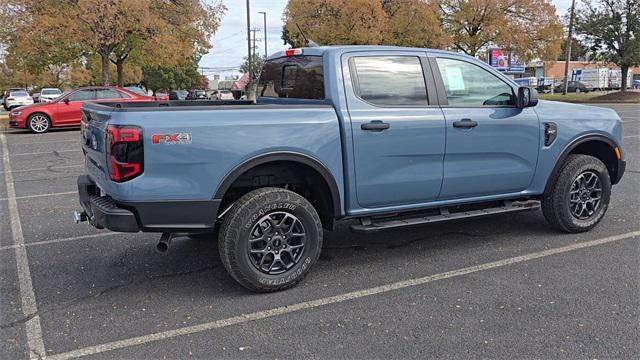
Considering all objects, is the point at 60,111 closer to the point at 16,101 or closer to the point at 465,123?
the point at 465,123

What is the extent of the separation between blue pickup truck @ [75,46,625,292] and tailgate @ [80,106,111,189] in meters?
0.02

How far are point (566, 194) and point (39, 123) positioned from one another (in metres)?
16.7

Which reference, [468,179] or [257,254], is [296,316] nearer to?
[257,254]

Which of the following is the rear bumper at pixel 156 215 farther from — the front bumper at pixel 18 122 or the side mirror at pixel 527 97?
the front bumper at pixel 18 122

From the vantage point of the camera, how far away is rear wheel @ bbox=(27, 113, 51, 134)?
56.9ft

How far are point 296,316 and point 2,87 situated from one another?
9924 centimetres

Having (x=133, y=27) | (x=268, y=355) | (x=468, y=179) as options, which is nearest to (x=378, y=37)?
(x=133, y=27)

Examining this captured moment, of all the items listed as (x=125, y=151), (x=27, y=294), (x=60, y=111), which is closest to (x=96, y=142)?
(x=125, y=151)

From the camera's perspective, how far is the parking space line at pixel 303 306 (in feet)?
10.9

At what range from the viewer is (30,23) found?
20031 millimetres

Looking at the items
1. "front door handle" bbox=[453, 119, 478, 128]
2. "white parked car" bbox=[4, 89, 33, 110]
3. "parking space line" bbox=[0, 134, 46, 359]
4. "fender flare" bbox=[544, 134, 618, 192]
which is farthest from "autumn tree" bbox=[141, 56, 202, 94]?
"front door handle" bbox=[453, 119, 478, 128]

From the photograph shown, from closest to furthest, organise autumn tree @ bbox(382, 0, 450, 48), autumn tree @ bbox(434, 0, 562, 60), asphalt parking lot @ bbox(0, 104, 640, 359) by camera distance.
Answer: asphalt parking lot @ bbox(0, 104, 640, 359) → autumn tree @ bbox(382, 0, 450, 48) → autumn tree @ bbox(434, 0, 562, 60)

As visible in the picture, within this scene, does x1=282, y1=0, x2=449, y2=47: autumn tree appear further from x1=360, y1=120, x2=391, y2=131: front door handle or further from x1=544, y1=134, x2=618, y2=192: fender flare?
x1=360, y1=120, x2=391, y2=131: front door handle

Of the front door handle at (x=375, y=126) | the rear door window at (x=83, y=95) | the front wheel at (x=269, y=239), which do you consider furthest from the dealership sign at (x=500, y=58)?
the front wheel at (x=269, y=239)
